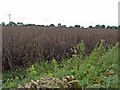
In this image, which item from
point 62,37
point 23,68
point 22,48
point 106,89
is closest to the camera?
point 106,89

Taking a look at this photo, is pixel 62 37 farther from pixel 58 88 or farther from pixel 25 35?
pixel 58 88

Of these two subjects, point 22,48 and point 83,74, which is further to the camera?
point 22,48

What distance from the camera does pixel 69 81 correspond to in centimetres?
355

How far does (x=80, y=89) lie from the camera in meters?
3.51

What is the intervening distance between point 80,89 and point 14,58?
6.61 m

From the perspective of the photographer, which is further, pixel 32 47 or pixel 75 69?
pixel 32 47

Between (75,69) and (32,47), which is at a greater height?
(32,47)

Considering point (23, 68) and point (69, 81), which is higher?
point (69, 81)

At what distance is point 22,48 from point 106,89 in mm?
6800

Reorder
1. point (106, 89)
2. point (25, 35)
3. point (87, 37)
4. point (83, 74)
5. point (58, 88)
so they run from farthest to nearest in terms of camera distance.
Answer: point (87, 37) → point (25, 35) → point (83, 74) → point (106, 89) → point (58, 88)

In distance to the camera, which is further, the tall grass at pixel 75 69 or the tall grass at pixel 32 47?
the tall grass at pixel 32 47

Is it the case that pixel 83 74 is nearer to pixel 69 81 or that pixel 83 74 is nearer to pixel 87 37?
pixel 69 81

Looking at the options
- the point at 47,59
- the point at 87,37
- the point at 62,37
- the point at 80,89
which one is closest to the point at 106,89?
the point at 80,89

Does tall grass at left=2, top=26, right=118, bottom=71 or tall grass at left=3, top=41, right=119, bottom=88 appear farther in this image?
tall grass at left=2, top=26, right=118, bottom=71
